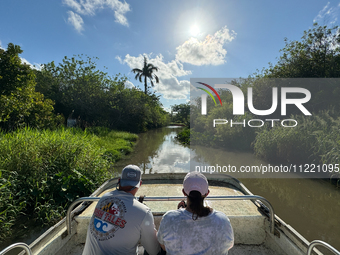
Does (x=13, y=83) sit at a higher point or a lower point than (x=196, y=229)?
higher

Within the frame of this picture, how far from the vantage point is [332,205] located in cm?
520

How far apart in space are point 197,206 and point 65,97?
801 inches

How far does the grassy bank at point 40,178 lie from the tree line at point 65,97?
3.27 metres

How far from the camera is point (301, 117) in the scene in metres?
9.91

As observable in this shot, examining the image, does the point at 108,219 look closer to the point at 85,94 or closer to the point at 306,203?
the point at 306,203

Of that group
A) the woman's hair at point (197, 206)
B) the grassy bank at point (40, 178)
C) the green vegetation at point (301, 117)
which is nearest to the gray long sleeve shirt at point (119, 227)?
the woman's hair at point (197, 206)

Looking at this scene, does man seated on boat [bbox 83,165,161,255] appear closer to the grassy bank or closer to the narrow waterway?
the grassy bank

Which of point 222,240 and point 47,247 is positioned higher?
point 222,240

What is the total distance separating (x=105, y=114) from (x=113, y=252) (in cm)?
2147

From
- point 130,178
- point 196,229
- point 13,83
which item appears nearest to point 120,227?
point 130,178

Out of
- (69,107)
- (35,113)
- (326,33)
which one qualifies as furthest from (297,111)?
(69,107)

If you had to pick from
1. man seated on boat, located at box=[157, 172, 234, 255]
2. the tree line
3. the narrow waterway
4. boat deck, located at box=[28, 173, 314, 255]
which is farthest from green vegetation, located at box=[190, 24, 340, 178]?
the tree line

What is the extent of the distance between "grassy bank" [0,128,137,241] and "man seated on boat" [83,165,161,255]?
2929 mm

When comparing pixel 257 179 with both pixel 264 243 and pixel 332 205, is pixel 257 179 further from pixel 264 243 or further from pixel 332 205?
pixel 264 243
